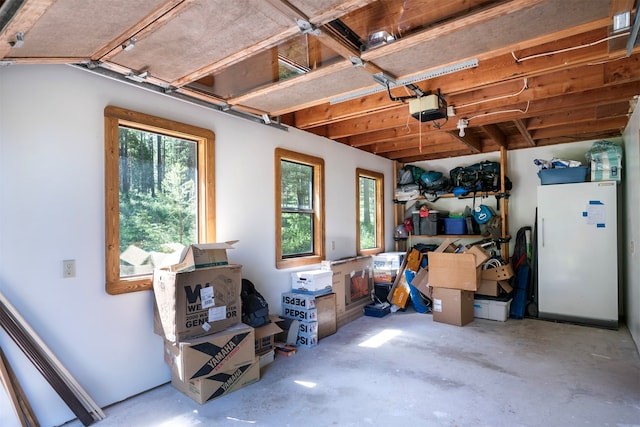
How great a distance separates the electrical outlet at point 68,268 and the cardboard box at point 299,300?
82.1 inches

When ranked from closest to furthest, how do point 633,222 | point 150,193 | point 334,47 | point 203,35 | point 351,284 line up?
point 203,35
point 334,47
point 150,193
point 633,222
point 351,284

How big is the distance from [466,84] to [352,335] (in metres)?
2.87

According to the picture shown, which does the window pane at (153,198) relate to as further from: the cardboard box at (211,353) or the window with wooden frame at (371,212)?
the window with wooden frame at (371,212)

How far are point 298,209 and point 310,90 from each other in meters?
1.76

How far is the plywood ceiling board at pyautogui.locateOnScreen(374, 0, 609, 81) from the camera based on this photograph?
1.80m

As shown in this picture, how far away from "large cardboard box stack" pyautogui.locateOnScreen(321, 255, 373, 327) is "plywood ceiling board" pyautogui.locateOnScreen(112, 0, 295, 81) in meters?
2.78

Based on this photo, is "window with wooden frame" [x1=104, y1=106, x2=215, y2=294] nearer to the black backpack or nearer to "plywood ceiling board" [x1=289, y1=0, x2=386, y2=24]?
the black backpack

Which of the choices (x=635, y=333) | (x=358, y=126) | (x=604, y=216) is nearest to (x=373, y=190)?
(x=358, y=126)

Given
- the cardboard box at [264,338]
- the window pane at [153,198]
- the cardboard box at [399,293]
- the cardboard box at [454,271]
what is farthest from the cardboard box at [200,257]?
the cardboard box at [399,293]

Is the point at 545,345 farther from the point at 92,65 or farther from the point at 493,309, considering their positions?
the point at 92,65

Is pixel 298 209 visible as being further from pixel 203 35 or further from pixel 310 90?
pixel 203 35

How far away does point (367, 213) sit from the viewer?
5.91 m

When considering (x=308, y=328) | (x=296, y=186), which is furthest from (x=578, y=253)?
(x=296, y=186)

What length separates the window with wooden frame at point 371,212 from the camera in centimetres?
574
